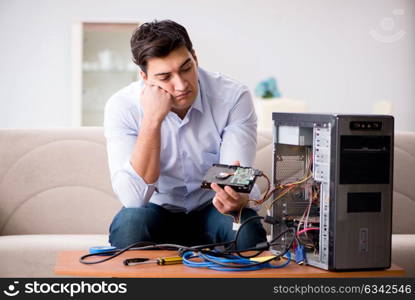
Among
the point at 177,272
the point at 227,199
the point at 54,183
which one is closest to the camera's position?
the point at 177,272

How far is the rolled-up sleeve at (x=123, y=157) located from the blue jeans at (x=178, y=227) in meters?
0.04

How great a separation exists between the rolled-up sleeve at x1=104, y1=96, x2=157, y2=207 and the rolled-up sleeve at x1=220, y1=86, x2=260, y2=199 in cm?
24

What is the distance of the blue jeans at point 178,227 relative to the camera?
1706mm

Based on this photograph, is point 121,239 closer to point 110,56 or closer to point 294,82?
point 110,56

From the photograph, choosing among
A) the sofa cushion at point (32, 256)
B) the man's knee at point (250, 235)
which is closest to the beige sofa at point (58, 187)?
the sofa cushion at point (32, 256)

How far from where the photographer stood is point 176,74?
1761 mm

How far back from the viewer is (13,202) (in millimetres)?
2441

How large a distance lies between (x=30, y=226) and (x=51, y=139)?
0.34 m

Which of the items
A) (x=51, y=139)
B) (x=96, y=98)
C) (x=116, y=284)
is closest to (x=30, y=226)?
(x=51, y=139)

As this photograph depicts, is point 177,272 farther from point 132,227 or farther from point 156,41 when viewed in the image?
point 156,41

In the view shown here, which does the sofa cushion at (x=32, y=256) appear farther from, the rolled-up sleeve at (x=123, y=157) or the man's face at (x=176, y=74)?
the man's face at (x=176, y=74)

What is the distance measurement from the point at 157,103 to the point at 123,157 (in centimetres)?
19

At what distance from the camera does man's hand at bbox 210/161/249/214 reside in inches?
57.7

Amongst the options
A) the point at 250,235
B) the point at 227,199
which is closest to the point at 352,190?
the point at 227,199
